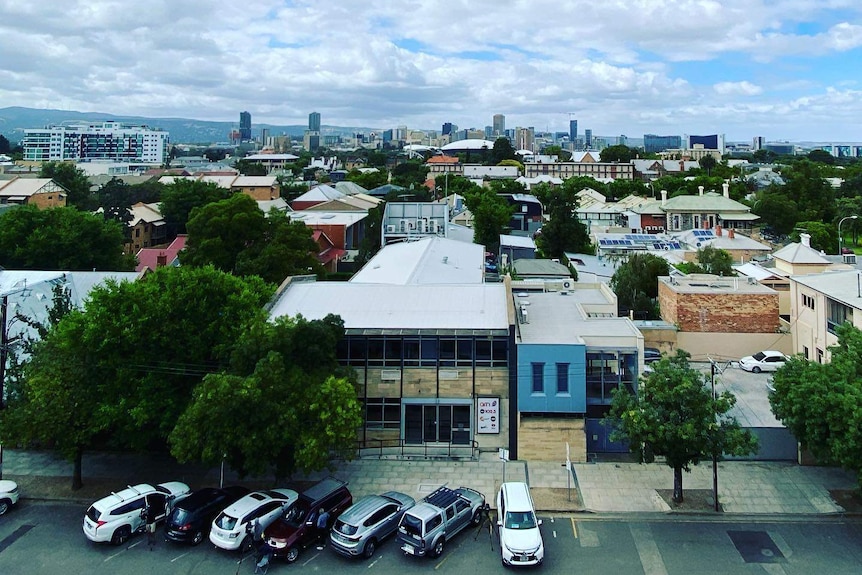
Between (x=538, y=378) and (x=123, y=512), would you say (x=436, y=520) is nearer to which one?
(x=538, y=378)

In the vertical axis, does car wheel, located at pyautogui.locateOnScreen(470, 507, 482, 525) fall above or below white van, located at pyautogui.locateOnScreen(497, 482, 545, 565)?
below

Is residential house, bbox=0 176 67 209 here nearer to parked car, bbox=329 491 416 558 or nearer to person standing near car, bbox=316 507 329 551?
person standing near car, bbox=316 507 329 551

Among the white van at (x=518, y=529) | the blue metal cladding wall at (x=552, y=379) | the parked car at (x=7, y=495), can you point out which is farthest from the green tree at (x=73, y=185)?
the white van at (x=518, y=529)

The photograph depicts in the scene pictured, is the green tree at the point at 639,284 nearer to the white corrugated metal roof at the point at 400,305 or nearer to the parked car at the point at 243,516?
the white corrugated metal roof at the point at 400,305

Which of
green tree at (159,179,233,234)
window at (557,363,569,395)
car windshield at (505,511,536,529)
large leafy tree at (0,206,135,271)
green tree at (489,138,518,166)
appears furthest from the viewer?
green tree at (489,138,518,166)

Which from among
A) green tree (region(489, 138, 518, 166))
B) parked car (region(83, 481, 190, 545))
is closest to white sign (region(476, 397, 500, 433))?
parked car (region(83, 481, 190, 545))

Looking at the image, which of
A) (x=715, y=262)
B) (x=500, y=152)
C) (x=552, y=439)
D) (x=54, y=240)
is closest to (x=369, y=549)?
(x=552, y=439)
